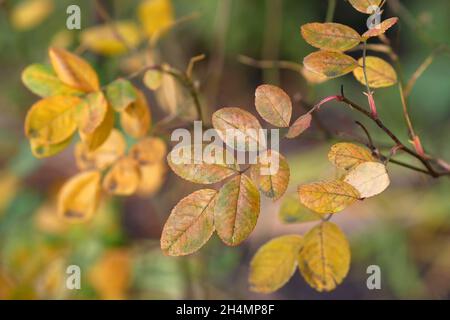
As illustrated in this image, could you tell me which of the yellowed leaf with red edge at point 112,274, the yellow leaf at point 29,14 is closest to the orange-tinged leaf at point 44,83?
the yellowed leaf with red edge at point 112,274

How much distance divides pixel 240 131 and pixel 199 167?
49 mm

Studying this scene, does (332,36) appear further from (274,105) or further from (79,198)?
(79,198)

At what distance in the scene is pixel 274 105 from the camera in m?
0.57

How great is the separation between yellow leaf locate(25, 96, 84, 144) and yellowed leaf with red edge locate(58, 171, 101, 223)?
0.11 meters

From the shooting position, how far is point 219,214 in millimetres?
550

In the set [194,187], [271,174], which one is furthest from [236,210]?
[194,187]

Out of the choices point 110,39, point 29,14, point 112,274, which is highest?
point 29,14

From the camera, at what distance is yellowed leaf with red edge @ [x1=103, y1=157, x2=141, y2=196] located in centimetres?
77

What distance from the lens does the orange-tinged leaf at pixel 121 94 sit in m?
0.69

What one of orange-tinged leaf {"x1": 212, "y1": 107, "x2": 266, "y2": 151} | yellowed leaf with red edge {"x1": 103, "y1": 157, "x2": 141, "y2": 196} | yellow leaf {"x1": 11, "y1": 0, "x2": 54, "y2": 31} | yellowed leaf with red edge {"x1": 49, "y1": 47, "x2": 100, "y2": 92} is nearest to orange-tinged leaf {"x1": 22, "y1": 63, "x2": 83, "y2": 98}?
yellowed leaf with red edge {"x1": 49, "y1": 47, "x2": 100, "y2": 92}

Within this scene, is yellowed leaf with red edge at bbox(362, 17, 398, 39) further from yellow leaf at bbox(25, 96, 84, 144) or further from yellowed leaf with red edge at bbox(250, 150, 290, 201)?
yellow leaf at bbox(25, 96, 84, 144)

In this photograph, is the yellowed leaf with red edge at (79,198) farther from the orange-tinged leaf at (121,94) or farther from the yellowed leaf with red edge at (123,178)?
the orange-tinged leaf at (121,94)

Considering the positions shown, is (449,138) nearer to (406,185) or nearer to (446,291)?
(406,185)
